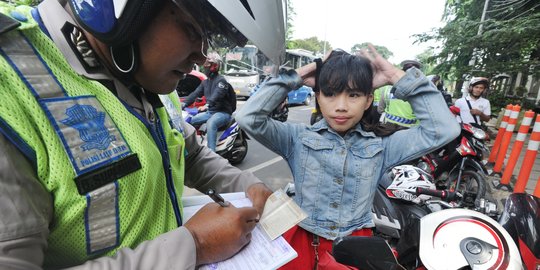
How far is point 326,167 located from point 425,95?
2.15 feet

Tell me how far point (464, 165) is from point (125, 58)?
4.16 meters

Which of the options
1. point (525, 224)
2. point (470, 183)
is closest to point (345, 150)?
point (525, 224)

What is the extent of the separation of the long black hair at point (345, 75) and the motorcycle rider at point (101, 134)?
2.43 feet

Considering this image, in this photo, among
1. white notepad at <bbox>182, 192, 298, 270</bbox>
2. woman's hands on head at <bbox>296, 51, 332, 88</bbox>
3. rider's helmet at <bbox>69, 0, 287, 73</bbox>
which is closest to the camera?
rider's helmet at <bbox>69, 0, 287, 73</bbox>

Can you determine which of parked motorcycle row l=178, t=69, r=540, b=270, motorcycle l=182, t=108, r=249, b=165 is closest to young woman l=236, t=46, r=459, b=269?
parked motorcycle row l=178, t=69, r=540, b=270

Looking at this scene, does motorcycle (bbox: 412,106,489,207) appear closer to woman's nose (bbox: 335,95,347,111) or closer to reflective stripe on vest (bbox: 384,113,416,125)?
reflective stripe on vest (bbox: 384,113,416,125)

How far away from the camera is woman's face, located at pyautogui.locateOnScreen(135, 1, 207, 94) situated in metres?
0.76

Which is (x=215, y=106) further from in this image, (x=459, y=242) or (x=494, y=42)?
(x=494, y=42)

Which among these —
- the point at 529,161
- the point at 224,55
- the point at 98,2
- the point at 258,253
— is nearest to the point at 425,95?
the point at 224,55

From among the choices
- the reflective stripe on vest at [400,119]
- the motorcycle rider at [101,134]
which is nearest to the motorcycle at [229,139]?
the reflective stripe on vest at [400,119]

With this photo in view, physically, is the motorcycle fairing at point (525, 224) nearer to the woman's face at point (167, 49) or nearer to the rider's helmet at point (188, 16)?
the rider's helmet at point (188, 16)

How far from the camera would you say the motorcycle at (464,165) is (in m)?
3.66

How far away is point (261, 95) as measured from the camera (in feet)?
5.34

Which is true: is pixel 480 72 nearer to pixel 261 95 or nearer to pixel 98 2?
pixel 261 95
